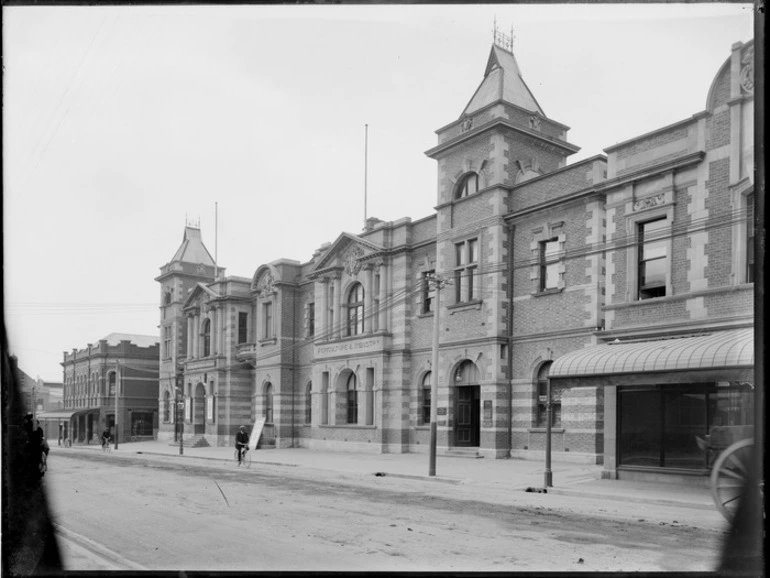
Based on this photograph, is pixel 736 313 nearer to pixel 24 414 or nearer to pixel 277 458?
pixel 24 414

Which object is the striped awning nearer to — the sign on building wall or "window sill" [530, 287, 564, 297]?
"window sill" [530, 287, 564, 297]

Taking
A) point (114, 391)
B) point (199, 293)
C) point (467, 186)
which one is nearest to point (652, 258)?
point (467, 186)

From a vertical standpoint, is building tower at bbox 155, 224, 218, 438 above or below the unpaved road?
above

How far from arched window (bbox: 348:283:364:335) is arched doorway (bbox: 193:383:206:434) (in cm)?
1599

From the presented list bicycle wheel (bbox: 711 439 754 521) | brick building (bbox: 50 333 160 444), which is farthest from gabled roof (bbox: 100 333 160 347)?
bicycle wheel (bbox: 711 439 754 521)

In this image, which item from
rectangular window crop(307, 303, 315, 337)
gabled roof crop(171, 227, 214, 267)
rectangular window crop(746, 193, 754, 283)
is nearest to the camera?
rectangular window crop(746, 193, 754, 283)

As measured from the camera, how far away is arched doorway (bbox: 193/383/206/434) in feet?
143

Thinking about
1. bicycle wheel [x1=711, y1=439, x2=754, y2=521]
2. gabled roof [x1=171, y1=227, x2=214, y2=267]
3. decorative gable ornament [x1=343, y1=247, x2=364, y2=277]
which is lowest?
bicycle wheel [x1=711, y1=439, x2=754, y2=521]

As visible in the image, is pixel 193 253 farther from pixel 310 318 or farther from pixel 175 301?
pixel 310 318

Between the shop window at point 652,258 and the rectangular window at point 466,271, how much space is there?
326 inches

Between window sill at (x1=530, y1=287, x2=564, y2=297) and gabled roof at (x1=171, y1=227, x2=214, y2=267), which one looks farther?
gabled roof at (x1=171, y1=227, x2=214, y2=267)

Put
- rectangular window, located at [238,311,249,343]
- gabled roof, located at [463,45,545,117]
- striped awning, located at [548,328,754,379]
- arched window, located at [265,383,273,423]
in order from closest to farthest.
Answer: striped awning, located at [548,328,754,379] → gabled roof, located at [463,45,545,117] → arched window, located at [265,383,273,423] → rectangular window, located at [238,311,249,343]

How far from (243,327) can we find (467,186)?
20.9 m

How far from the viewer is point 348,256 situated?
33812 mm
